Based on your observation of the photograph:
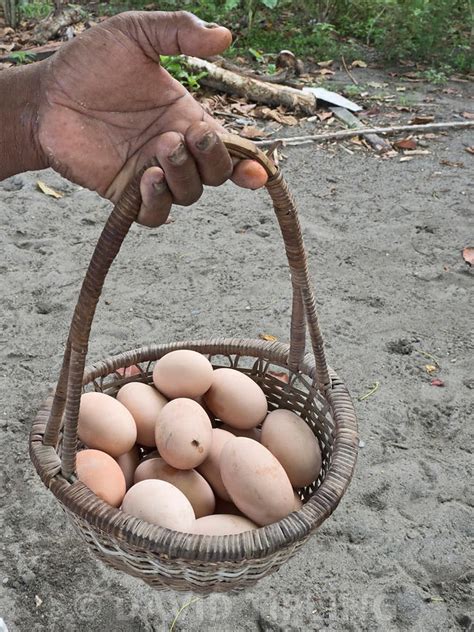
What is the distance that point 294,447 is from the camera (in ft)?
5.89

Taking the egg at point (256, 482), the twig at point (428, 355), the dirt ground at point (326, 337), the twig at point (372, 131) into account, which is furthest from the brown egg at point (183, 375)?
the twig at point (372, 131)

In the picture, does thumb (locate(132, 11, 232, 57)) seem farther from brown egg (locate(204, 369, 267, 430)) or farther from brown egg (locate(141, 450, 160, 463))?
brown egg (locate(141, 450, 160, 463))

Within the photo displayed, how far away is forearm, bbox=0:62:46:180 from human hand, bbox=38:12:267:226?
35mm

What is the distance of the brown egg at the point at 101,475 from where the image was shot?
160 centimetres

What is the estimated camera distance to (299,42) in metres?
6.96

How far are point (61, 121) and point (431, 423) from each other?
Result: 5.44 ft

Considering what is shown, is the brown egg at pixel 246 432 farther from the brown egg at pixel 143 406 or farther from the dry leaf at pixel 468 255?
the dry leaf at pixel 468 255

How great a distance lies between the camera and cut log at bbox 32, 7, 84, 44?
6.55 meters

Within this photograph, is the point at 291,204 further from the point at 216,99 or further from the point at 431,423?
the point at 216,99

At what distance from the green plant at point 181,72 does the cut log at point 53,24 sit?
5.64 ft

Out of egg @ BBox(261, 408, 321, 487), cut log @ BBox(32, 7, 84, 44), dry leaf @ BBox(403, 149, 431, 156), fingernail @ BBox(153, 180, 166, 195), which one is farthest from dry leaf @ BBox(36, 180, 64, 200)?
cut log @ BBox(32, 7, 84, 44)

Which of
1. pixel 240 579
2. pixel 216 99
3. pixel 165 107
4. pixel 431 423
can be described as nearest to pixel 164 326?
pixel 431 423

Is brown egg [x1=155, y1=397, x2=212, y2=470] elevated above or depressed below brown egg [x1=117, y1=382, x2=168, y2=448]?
above

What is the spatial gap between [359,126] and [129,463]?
13.0 feet
